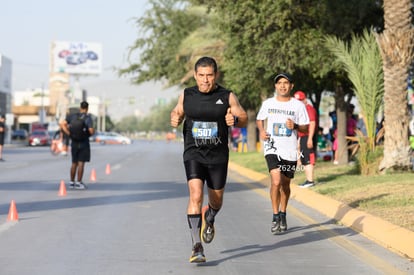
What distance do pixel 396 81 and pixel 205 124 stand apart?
11.8m

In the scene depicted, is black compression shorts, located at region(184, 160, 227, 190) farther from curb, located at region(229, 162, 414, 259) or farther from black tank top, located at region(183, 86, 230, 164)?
curb, located at region(229, 162, 414, 259)

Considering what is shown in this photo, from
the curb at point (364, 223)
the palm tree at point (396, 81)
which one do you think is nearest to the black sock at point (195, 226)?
the curb at point (364, 223)

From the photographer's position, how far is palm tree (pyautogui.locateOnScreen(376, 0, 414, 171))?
19.1m

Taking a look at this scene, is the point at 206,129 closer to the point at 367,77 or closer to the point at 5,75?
the point at 367,77

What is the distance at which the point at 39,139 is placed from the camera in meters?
70.4

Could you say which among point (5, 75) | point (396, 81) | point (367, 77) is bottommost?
point (396, 81)

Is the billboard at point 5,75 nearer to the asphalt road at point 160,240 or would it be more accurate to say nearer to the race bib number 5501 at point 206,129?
the asphalt road at point 160,240

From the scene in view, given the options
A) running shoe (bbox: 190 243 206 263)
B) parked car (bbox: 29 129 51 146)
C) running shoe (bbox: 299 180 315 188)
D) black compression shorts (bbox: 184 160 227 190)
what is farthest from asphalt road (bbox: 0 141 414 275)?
parked car (bbox: 29 129 51 146)

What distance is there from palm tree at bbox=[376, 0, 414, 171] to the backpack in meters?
6.45

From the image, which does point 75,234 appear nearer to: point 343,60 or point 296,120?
point 296,120

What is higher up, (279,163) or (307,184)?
(279,163)

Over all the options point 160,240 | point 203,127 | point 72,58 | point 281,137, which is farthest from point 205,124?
point 72,58

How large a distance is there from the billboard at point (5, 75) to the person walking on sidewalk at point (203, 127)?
79.6 meters

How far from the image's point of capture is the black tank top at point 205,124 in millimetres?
8320
